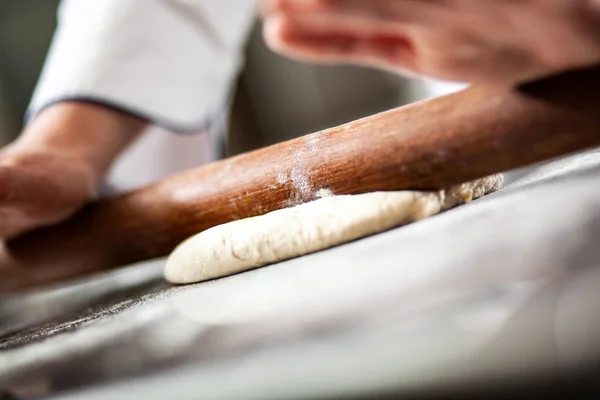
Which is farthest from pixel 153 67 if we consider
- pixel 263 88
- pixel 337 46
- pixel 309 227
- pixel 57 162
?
pixel 263 88

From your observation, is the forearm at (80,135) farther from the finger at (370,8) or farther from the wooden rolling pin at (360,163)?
the finger at (370,8)

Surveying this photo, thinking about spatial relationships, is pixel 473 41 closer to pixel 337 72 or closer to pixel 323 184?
pixel 323 184

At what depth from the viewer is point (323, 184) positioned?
67 cm

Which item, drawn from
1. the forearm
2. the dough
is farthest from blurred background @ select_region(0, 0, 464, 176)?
the dough

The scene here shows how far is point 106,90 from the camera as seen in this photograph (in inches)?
43.8

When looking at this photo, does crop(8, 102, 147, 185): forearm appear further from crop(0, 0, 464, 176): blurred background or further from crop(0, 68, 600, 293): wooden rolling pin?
crop(0, 0, 464, 176): blurred background

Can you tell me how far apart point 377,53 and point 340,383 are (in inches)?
10.8

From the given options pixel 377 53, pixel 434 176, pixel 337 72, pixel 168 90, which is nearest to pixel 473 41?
pixel 377 53

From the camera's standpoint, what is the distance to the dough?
0.63 meters

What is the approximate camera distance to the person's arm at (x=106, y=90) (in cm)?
92

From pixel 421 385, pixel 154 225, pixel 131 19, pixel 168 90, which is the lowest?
pixel 421 385

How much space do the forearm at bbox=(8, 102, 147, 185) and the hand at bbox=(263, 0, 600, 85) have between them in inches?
27.6

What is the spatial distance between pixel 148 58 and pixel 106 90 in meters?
0.20

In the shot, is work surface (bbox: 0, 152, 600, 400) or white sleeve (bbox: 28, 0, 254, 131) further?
white sleeve (bbox: 28, 0, 254, 131)
